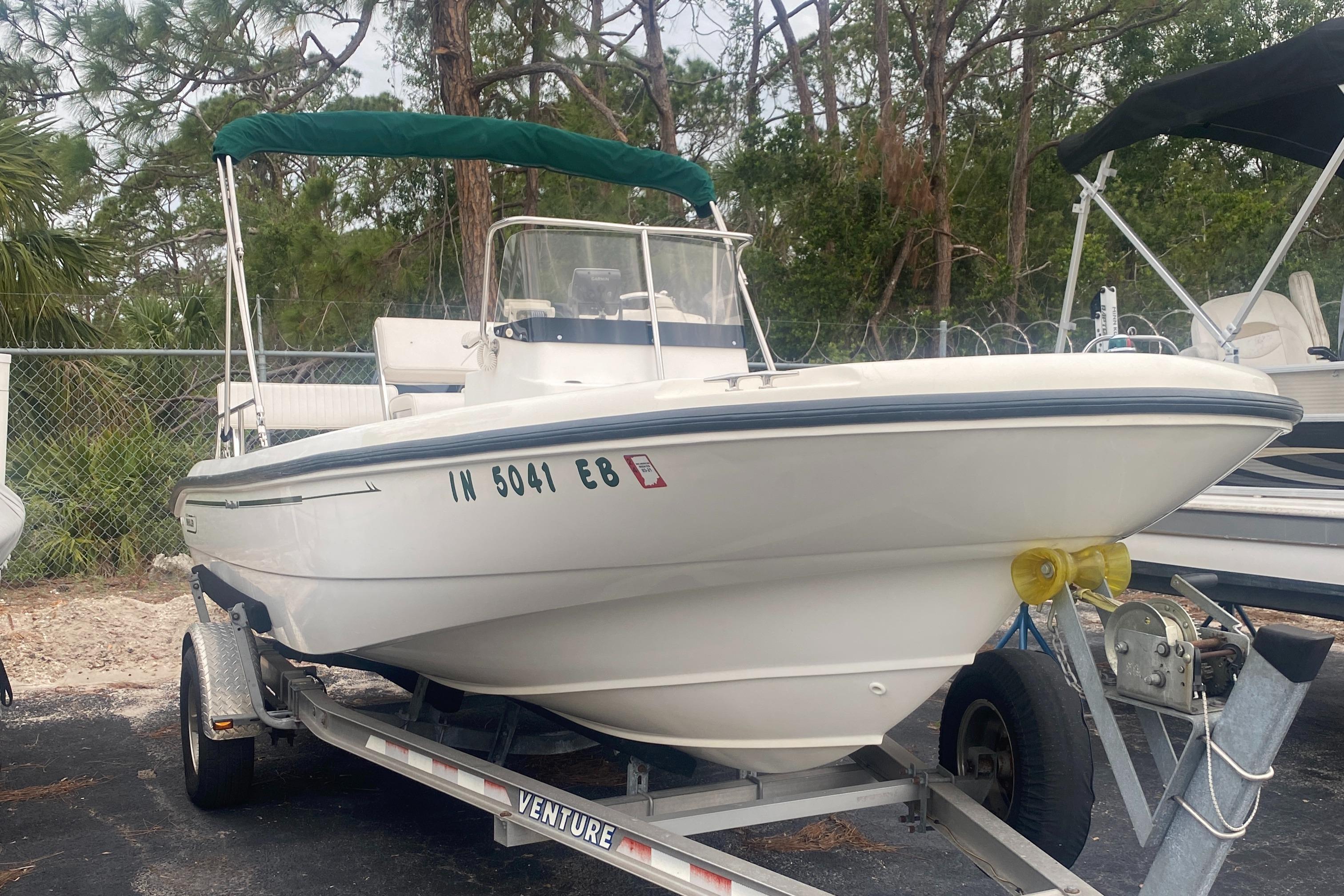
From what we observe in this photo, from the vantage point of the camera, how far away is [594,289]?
378cm

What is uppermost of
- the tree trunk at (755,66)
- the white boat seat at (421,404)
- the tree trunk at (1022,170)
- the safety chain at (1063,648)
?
the tree trunk at (755,66)

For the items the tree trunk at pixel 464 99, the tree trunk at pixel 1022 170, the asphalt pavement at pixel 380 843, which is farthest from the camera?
the tree trunk at pixel 1022 170

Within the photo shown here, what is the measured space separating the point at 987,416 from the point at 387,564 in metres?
1.74

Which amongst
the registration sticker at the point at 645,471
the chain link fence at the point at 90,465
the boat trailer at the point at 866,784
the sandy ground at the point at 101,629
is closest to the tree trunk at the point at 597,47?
the chain link fence at the point at 90,465

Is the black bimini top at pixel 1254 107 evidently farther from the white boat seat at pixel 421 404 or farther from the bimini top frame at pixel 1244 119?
the white boat seat at pixel 421 404

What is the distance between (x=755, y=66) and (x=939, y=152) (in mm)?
5421

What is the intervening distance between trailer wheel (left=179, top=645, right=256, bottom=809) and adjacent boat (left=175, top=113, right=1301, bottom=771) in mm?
507

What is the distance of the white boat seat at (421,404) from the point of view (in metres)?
3.86

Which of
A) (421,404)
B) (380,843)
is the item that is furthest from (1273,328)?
(380,843)

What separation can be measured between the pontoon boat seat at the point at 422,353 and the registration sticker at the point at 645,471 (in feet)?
7.29

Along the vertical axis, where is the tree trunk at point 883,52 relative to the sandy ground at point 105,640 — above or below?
above

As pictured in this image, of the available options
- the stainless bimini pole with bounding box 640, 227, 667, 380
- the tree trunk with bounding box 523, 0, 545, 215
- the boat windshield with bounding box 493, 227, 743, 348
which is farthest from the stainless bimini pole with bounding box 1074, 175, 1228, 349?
the tree trunk with bounding box 523, 0, 545, 215

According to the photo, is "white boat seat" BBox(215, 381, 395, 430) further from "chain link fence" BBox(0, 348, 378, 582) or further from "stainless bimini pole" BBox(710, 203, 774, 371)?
"chain link fence" BBox(0, 348, 378, 582)

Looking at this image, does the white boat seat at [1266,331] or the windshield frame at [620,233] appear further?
the white boat seat at [1266,331]
